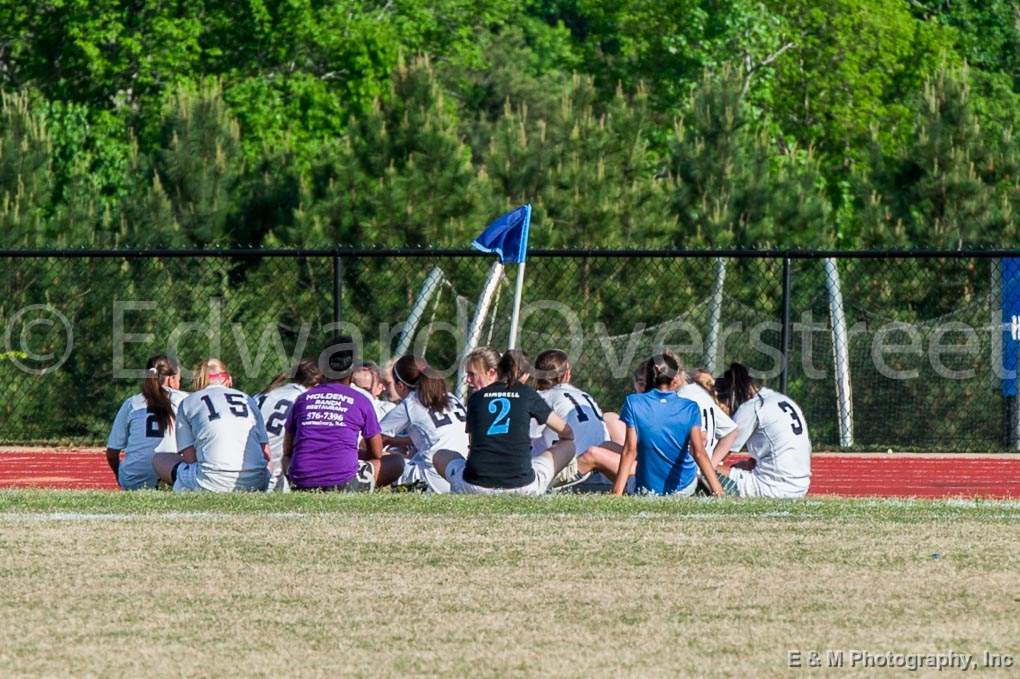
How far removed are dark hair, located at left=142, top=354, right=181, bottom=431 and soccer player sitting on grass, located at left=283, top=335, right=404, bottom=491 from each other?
1.03 m

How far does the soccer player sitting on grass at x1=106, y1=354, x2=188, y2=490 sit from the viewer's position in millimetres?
12391

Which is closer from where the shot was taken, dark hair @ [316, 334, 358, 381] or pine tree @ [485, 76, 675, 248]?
dark hair @ [316, 334, 358, 381]

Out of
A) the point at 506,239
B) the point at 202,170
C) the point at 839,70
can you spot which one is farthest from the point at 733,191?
the point at 839,70

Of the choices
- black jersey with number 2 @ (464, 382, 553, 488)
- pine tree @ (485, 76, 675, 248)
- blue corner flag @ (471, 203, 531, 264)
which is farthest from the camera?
pine tree @ (485, 76, 675, 248)

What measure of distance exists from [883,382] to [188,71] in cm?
2216

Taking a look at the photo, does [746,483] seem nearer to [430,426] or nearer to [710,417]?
[710,417]

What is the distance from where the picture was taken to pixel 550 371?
12398 mm

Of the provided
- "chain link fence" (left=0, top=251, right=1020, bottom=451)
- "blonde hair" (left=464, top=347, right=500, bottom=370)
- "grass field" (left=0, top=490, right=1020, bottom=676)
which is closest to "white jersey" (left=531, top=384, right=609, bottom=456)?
"blonde hair" (left=464, top=347, right=500, bottom=370)

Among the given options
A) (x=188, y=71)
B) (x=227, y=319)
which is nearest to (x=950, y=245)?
(x=227, y=319)

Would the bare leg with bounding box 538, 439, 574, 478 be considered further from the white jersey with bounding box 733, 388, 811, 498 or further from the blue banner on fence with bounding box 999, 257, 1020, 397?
the blue banner on fence with bounding box 999, 257, 1020, 397

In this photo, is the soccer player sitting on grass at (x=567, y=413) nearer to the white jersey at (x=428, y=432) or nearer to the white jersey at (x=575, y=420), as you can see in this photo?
the white jersey at (x=575, y=420)

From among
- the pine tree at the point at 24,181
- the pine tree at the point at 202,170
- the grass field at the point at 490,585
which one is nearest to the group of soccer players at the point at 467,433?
the grass field at the point at 490,585

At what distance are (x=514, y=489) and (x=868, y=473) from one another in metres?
5.78

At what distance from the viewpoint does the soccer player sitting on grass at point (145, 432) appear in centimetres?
1239
